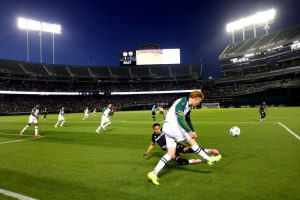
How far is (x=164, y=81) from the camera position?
10094 centimetres

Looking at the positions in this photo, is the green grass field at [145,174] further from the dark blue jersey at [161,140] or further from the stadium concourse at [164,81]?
the stadium concourse at [164,81]

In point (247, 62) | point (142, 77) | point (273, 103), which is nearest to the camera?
point (273, 103)

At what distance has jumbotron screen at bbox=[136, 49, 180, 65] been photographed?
3543 inches

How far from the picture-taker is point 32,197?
19.1 feet

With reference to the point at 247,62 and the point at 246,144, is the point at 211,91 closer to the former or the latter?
the point at 247,62

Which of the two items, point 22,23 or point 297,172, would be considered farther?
point 22,23

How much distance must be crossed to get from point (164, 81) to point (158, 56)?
529 inches

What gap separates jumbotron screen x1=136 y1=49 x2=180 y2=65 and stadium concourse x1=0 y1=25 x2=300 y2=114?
10808 mm

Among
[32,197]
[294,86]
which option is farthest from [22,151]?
[294,86]

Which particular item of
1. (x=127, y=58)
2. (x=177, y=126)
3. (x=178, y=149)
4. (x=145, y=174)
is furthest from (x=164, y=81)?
(x=177, y=126)

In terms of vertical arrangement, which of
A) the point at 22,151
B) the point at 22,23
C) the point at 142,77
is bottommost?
the point at 22,151

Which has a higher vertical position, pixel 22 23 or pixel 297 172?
pixel 22 23

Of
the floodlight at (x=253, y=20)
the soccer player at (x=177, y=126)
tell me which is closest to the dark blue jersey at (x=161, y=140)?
the soccer player at (x=177, y=126)

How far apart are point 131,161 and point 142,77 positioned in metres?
91.5
